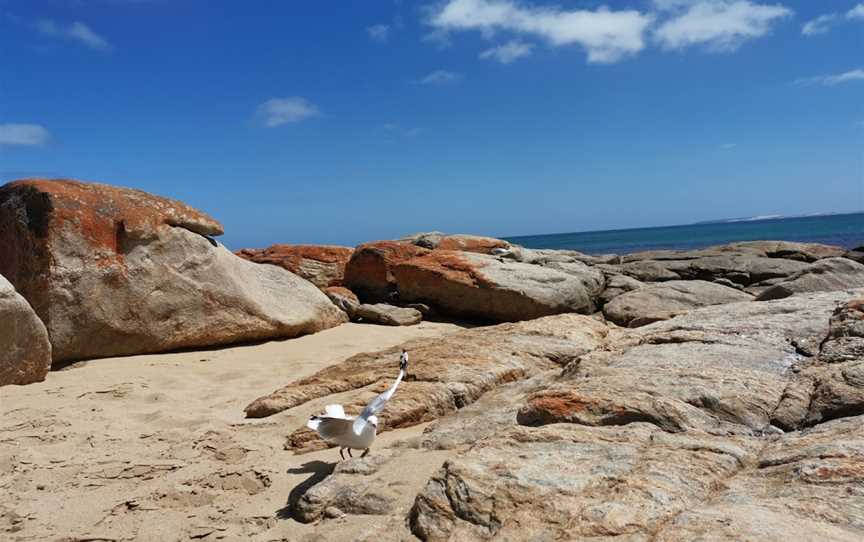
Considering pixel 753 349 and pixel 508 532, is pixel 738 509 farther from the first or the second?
pixel 753 349

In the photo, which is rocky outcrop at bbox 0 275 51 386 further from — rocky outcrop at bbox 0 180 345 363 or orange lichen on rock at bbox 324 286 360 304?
orange lichen on rock at bbox 324 286 360 304

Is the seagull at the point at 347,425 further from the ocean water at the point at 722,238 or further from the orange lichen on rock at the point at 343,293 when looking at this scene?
the ocean water at the point at 722,238

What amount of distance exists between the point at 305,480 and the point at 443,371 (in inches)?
68.1

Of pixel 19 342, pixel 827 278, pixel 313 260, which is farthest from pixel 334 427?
pixel 827 278

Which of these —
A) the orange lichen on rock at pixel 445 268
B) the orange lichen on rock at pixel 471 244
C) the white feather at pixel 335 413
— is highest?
the orange lichen on rock at pixel 471 244

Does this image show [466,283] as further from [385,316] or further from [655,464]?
[655,464]

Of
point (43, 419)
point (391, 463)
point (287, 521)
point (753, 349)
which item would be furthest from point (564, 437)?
point (43, 419)

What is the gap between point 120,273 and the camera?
6625 millimetres

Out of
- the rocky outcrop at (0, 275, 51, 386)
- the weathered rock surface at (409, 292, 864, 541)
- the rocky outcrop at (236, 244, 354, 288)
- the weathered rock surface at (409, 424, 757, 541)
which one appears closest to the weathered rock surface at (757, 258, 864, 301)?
the weathered rock surface at (409, 292, 864, 541)

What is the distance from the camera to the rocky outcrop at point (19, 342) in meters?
5.25

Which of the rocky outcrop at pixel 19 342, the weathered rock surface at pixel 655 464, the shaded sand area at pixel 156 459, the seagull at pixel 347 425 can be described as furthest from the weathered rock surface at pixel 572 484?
the rocky outcrop at pixel 19 342

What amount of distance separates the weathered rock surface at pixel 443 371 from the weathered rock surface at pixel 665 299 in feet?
12.5

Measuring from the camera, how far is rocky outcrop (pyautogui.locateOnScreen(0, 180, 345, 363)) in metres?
6.30

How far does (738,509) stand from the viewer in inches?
88.0
